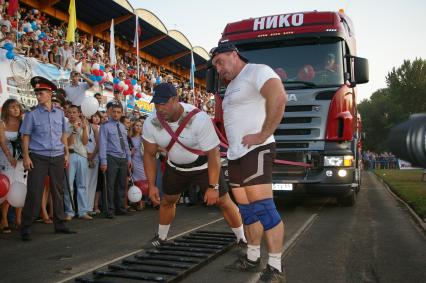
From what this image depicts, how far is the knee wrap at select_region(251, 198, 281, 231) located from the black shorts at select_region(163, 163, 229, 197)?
1182 millimetres

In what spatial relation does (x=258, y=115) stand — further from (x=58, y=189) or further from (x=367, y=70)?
(x=367, y=70)

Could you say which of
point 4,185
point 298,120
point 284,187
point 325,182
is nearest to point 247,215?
point 284,187

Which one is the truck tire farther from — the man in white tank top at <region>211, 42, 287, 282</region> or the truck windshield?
the man in white tank top at <region>211, 42, 287, 282</region>

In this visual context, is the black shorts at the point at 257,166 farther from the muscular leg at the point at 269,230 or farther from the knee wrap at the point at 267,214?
the knee wrap at the point at 267,214

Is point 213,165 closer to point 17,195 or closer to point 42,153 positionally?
point 42,153

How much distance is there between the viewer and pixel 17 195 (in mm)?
6152

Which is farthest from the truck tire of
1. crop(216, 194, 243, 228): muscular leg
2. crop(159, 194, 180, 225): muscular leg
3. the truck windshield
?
crop(159, 194, 180, 225): muscular leg

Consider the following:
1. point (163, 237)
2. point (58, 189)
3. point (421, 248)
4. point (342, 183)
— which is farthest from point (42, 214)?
point (421, 248)

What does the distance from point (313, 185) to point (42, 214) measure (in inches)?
193

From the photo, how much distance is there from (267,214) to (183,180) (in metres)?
1.54

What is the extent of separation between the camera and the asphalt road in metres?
3.89

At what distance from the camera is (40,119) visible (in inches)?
235

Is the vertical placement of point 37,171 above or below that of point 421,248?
above

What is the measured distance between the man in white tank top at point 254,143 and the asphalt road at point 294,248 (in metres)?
0.38
